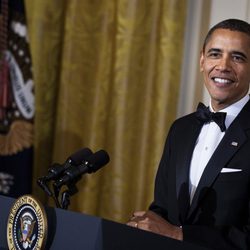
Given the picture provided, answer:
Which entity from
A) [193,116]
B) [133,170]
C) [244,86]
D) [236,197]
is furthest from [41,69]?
[236,197]

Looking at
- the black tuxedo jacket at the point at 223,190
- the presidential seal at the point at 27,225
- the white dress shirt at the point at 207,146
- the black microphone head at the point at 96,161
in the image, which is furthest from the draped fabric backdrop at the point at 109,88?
the presidential seal at the point at 27,225

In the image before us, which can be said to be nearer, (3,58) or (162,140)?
(3,58)

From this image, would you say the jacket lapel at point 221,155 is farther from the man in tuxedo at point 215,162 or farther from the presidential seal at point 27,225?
the presidential seal at point 27,225

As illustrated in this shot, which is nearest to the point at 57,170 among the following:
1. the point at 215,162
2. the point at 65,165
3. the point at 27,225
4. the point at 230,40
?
the point at 65,165

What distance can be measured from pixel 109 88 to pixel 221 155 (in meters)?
1.60

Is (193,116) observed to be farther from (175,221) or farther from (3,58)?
(3,58)

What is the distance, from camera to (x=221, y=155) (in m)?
1.52

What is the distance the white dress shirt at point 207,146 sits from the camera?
1.62m

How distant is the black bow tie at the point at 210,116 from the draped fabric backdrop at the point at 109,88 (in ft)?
4.04

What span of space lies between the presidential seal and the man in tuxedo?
0.30 meters

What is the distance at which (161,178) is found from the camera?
1772mm

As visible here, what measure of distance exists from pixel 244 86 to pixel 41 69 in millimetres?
1599

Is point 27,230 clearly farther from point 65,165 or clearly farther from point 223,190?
point 223,190

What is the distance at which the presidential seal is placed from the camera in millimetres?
1086
